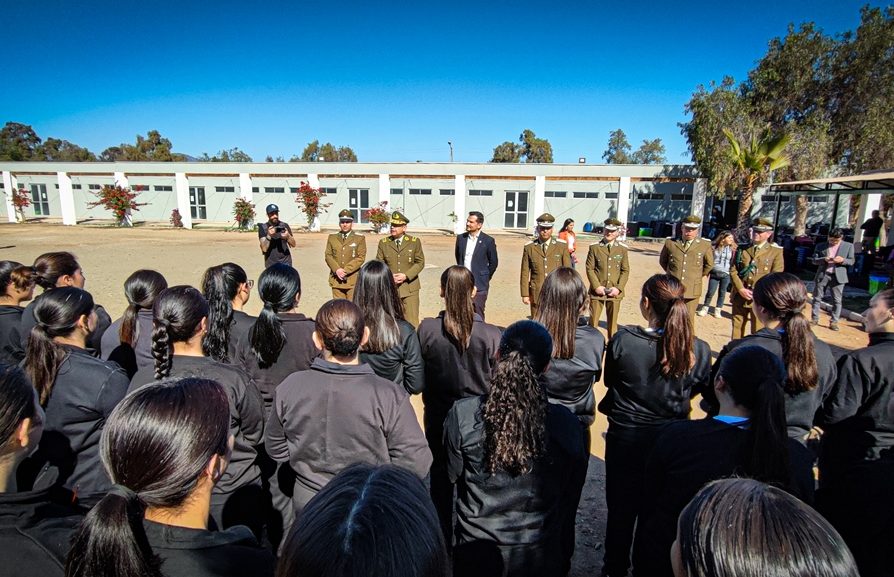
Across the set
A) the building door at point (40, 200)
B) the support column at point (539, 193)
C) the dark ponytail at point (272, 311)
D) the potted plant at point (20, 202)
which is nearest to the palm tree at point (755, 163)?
the support column at point (539, 193)

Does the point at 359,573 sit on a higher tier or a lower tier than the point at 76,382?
higher

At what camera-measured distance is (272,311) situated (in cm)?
285

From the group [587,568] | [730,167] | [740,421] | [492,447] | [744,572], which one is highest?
[730,167]

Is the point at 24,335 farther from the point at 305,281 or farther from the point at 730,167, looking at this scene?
the point at 730,167

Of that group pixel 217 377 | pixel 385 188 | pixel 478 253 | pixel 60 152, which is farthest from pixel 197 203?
pixel 60 152

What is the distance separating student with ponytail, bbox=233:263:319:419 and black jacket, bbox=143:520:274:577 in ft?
5.46

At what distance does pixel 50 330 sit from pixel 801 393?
147 inches

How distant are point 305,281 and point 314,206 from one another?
663 inches

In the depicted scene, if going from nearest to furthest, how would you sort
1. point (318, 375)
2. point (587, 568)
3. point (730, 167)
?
point (318, 375) → point (587, 568) → point (730, 167)

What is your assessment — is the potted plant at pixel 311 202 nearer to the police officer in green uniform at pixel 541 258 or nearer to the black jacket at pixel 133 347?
the police officer in green uniform at pixel 541 258

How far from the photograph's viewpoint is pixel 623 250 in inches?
267

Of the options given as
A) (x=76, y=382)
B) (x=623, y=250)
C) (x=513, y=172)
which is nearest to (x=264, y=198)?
(x=513, y=172)

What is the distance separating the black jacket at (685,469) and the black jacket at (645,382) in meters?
0.68

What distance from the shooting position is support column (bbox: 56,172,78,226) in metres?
32.1
